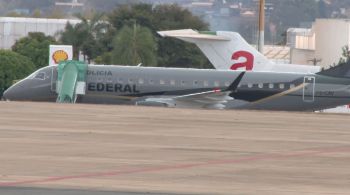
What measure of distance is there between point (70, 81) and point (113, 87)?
164 centimetres

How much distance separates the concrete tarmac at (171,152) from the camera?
19.1 m

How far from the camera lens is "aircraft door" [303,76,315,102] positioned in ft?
163

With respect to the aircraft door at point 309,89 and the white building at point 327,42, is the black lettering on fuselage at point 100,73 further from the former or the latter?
the white building at point 327,42

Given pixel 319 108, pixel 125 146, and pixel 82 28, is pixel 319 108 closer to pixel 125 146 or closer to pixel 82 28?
pixel 125 146

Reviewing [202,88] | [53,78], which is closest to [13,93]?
[53,78]

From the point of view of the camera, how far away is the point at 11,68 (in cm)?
7631

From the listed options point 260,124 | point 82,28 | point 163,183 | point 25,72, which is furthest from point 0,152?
point 82,28

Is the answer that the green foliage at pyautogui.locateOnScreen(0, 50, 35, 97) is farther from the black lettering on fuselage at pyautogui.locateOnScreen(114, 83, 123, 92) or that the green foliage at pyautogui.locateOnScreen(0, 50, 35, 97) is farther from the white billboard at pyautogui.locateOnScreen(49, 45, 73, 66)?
the black lettering on fuselage at pyautogui.locateOnScreen(114, 83, 123, 92)

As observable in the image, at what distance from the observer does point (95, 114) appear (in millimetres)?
33781

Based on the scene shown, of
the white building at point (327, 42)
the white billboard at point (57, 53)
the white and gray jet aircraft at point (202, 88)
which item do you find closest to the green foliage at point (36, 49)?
the white building at point (327, 42)

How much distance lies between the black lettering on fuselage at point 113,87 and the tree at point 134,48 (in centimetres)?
3283

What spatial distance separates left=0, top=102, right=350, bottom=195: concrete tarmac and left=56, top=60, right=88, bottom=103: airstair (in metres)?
12.5

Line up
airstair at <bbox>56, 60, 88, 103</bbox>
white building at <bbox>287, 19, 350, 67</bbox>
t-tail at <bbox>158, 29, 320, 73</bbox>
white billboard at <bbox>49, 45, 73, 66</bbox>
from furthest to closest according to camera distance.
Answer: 1. white building at <bbox>287, 19, 350, 67</bbox>
2. white billboard at <bbox>49, 45, 73, 66</bbox>
3. t-tail at <bbox>158, 29, 320, 73</bbox>
4. airstair at <bbox>56, 60, 88, 103</bbox>

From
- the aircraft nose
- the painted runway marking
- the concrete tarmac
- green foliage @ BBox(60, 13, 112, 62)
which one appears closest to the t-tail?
the aircraft nose
